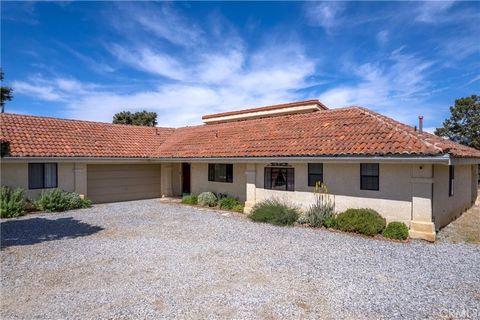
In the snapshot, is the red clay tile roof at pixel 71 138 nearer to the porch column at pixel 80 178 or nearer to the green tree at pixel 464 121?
the porch column at pixel 80 178

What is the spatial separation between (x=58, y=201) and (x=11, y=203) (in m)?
1.98

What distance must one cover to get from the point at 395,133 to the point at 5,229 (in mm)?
14190

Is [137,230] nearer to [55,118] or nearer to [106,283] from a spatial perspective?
[106,283]

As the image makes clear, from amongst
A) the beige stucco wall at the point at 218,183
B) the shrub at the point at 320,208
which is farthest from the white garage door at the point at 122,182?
the shrub at the point at 320,208

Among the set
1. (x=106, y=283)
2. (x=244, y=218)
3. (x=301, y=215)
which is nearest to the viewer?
(x=106, y=283)

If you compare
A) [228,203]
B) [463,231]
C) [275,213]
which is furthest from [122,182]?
[463,231]

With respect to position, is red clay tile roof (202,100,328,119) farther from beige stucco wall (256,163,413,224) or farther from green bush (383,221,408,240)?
green bush (383,221,408,240)

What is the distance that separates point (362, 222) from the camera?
1059 cm

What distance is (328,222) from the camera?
11625 mm

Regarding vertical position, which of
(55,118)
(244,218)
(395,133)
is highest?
(55,118)

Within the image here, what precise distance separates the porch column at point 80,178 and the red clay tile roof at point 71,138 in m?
0.73

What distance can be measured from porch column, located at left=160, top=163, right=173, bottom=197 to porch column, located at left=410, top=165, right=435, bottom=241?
48.5 ft

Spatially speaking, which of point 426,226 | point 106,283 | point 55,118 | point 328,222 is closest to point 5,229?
point 106,283

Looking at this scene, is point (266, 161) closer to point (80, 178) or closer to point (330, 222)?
point (330, 222)
